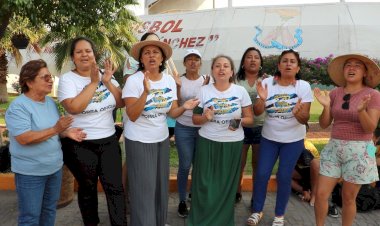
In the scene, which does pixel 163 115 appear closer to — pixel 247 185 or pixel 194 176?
pixel 194 176

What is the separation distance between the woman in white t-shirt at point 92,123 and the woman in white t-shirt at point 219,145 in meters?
0.79

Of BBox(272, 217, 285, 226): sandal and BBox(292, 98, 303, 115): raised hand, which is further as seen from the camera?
BBox(272, 217, 285, 226): sandal

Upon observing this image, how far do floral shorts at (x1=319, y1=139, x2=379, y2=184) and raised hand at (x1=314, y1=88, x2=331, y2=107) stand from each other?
346mm

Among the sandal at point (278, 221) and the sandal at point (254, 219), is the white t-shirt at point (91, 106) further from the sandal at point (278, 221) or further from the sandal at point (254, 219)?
the sandal at point (278, 221)

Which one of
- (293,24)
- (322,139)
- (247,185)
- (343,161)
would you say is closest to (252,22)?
(293,24)

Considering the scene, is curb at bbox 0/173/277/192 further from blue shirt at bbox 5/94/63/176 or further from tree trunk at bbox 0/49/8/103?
tree trunk at bbox 0/49/8/103

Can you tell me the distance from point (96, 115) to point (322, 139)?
6.77 meters

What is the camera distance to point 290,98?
11.6 ft

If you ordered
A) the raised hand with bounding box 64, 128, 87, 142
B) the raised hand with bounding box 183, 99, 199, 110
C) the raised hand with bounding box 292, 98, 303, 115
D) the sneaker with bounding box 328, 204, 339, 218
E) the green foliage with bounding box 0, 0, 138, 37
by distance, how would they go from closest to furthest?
1. the raised hand with bounding box 64, 128, 87, 142
2. the raised hand with bounding box 183, 99, 199, 110
3. the raised hand with bounding box 292, 98, 303, 115
4. the sneaker with bounding box 328, 204, 339, 218
5. the green foliage with bounding box 0, 0, 138, 37

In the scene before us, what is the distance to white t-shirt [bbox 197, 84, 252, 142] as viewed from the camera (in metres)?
3.42

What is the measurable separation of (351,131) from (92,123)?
223 cm

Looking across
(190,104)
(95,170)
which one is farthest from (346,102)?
(95,170)

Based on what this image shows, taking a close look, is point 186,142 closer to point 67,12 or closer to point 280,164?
point 280,164

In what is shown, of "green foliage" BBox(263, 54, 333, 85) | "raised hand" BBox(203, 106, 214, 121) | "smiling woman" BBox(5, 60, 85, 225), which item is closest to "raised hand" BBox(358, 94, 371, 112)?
"raised hand" BBox(203, 106, 214, 121)
